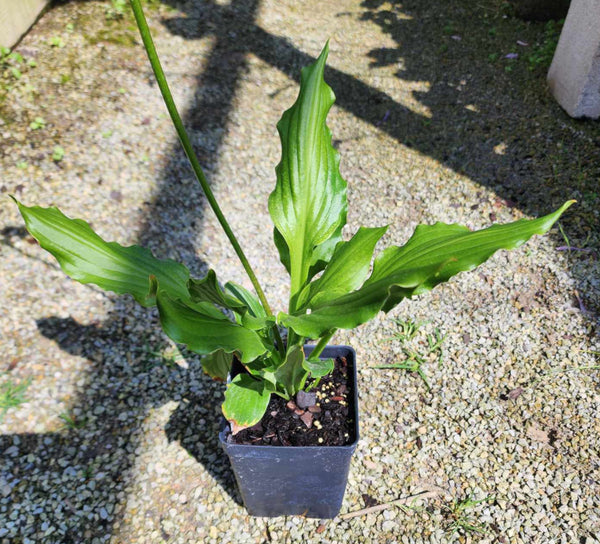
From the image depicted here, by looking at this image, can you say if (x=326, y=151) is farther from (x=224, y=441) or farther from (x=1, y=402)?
(x=1, y=402)

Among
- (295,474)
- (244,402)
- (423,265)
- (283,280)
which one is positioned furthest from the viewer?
(283,280)

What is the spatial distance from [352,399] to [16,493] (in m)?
1.15

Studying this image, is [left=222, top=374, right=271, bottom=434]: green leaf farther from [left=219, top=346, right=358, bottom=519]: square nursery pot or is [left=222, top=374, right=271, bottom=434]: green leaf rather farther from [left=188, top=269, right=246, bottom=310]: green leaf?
[left=188, top=269, right=246, bottom=310]: green leaf

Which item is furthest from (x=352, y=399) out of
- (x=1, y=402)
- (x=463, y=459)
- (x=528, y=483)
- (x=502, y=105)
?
(x=502, y=105)

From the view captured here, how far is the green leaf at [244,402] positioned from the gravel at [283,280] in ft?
1.84

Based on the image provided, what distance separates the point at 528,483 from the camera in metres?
1.85

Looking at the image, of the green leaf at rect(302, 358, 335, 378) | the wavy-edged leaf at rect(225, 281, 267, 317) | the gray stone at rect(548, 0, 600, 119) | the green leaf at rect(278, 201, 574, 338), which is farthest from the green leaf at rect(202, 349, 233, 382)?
the gray stone at rect(548, 0, 600, 119)

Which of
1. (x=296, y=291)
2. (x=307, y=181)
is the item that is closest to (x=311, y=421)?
(x=296, y=291)

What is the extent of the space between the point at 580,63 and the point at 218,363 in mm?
2627

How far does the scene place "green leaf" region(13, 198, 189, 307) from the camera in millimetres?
1226

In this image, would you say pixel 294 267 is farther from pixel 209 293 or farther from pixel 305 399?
pixel 305 399

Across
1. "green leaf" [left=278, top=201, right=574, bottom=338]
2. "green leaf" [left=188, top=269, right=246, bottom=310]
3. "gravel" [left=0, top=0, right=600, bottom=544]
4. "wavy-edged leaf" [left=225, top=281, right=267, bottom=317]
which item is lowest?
"gravel" [left=0, top=0, right=600, bottom=544]

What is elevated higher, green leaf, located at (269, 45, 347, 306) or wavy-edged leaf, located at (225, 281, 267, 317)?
green leaf, located at (269, 45, 347, 306)

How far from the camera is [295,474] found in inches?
62.4
